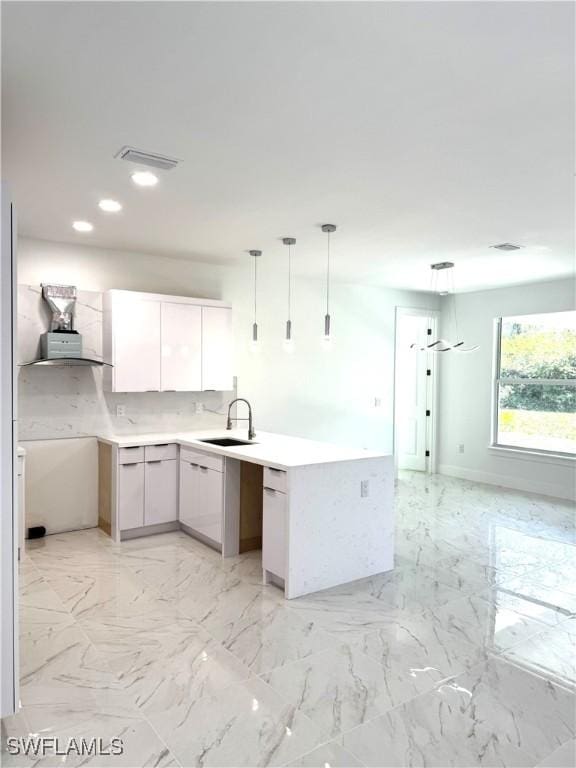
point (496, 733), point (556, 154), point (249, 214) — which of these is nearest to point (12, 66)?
point (249, 214)

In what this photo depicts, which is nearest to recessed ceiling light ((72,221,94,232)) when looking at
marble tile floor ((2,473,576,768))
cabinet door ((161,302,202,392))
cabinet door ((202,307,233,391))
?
cabinet door ((161,302,202,392))

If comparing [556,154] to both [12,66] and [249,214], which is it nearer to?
[249,214]

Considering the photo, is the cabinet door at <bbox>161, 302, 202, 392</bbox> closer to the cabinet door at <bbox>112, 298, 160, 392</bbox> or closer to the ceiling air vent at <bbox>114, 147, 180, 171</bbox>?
the cabinet door at <bbox>112, 298, 160, 392</bbox>

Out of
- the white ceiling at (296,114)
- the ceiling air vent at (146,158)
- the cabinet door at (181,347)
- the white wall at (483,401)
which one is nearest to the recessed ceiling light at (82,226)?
the white ceiling at (296,114)

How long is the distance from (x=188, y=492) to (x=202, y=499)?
0.26m

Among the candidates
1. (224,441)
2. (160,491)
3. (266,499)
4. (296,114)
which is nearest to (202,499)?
(160,491)

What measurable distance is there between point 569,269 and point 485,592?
3.82m

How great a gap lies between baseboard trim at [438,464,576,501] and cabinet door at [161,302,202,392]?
412 centimetres

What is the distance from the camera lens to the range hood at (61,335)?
4.38m

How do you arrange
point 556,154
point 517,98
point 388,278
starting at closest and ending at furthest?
point 517,98
point 556,154
point 388,278

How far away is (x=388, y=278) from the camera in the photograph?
6418 mm

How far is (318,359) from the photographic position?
21.5 feet

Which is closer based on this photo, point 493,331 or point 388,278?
point 388,278

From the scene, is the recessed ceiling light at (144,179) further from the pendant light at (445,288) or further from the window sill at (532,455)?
the window sill at (532,455)
